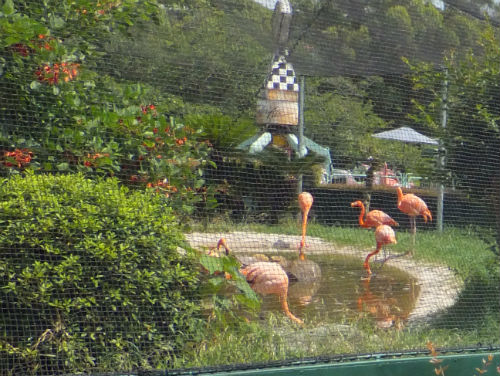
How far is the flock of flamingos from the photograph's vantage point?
403cm

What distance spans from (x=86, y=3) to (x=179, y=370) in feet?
7.37

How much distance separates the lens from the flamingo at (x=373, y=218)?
4316 millimetres

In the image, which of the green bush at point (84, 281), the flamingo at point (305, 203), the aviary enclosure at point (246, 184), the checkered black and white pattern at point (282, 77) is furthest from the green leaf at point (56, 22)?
the flamingo at point (305, 203)

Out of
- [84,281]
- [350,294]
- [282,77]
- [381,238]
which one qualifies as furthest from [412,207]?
[84,281]

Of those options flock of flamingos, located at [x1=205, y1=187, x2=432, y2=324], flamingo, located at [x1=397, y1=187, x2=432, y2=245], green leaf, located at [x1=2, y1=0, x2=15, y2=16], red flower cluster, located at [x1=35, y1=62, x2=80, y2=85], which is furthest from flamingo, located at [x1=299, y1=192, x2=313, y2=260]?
green leaf, located at [x1=2, y1=0, x2=15, y2=16]

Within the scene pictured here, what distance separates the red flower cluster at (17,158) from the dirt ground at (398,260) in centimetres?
102

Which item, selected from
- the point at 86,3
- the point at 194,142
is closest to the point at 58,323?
the point at 194,142

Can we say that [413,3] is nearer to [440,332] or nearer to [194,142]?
[194,142]

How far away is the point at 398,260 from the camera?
15.4 feet

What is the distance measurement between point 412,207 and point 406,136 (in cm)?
50

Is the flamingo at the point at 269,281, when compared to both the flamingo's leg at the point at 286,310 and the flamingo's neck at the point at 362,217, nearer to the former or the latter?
the flamingo's leg at the point at 286,310

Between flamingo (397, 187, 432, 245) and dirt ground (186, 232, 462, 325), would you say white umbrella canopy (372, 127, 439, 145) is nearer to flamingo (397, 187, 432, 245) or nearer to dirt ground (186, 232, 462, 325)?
flamingo (397, 187, 432, 245)

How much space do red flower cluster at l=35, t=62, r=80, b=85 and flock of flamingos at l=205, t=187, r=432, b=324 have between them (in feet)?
4.28

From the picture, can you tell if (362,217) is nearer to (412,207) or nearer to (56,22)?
(412,207)
